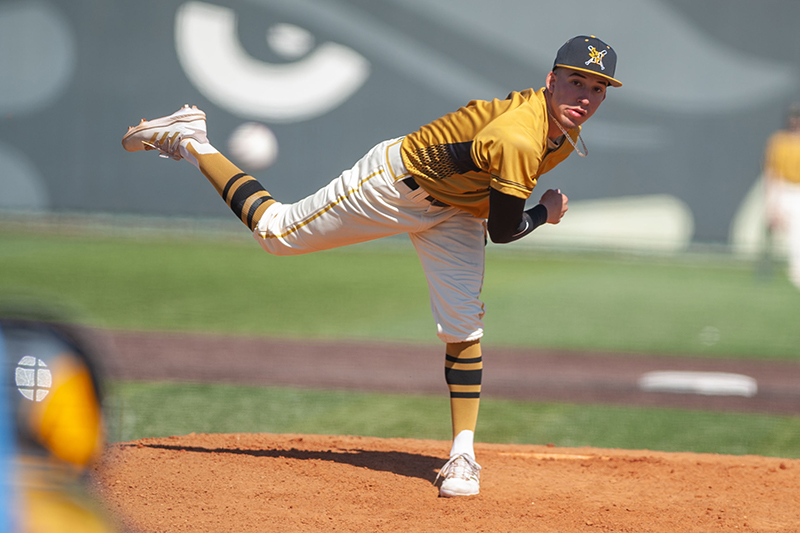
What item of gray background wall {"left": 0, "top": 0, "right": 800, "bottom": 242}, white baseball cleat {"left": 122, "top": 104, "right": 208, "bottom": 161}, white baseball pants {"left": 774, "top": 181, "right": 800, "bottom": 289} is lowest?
white baseball cleat {"left": 122, "top": 104, "right": 208, "bottom": 161}

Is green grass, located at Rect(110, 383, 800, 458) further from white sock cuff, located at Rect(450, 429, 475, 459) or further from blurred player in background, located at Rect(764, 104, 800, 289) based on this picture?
blurred player in background, located at Rect(764, 104, 800, 289)

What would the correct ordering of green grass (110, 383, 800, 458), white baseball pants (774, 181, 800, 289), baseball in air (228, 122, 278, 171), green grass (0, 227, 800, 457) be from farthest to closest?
1. white baseball pants (774, 181, 800, 289)
2. baseball in air (228, 122, 278, 171)
3. green grass (0, 227, 800, 457)
4. green grass (110, 383, 800, 458)

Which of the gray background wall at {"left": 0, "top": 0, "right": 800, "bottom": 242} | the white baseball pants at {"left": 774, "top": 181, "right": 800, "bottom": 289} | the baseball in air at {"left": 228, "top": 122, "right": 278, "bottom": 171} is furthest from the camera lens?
the gray background wall at {"left": 0, "top": 0, "right": 800, "bottom": 242}

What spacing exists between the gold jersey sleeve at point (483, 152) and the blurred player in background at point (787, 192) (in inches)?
463

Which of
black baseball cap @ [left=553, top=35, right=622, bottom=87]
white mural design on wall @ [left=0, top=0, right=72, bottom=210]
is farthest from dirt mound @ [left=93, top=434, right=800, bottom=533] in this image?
white mural design on wall @ [left=0, top=0, right=72, bottom=210]

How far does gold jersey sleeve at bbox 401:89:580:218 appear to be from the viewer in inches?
117

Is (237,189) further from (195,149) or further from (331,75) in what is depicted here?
(331,75)

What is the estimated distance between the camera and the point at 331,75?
652 inches

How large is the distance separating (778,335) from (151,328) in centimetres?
700

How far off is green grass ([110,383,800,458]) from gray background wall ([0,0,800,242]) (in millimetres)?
10963

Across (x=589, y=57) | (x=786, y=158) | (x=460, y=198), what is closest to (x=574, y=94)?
(x=589, y=57)

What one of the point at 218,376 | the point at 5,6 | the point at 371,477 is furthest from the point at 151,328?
the point at 5,6

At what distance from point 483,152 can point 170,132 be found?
1676mm

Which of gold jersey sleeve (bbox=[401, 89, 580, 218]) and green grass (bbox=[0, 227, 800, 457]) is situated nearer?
gold jersey sleeve (bbox=[401, 89, 580, 218])
